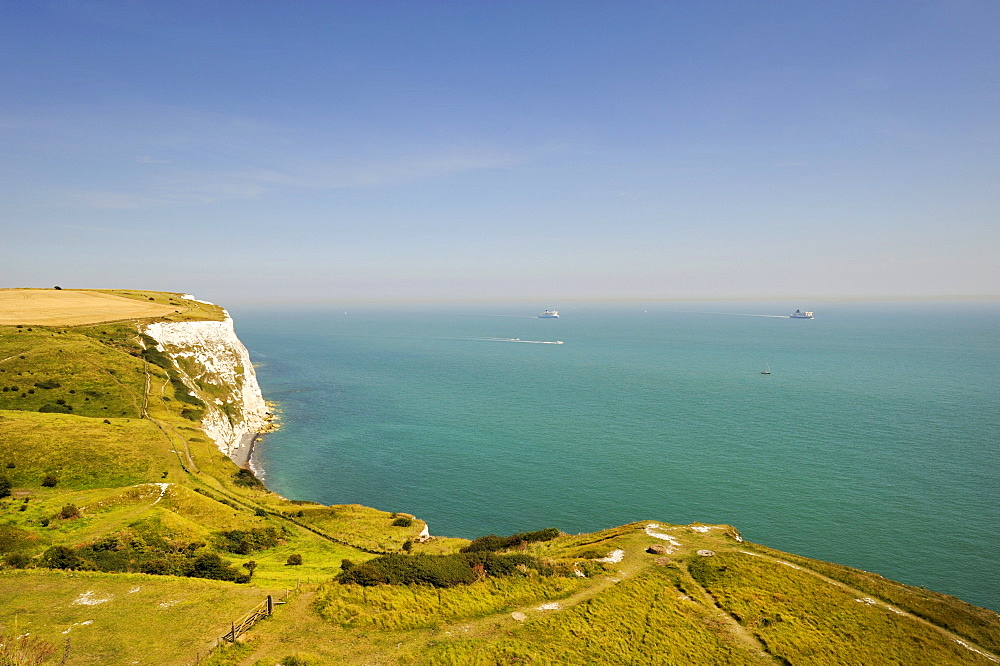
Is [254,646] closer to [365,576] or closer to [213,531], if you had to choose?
[365,576]

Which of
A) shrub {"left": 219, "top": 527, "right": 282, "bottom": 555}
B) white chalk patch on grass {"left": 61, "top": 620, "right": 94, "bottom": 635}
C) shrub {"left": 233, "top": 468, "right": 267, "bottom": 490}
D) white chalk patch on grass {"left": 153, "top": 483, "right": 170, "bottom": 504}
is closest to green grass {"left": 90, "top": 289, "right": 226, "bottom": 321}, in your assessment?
shrub {"left": 233, "top": 468, "right": 267, "bottom": 490}

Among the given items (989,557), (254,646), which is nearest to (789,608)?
(254,646)

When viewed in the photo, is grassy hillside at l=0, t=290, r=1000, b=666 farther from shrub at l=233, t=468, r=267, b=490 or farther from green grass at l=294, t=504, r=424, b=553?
shrub at l=233, t=468, r=267, b=490

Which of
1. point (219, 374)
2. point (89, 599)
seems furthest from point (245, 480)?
point (219, 374)

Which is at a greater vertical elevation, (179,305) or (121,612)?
(179,305)

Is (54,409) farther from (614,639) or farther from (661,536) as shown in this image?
(661,536)

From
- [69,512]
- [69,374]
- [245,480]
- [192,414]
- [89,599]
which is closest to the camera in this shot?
[89,599]
